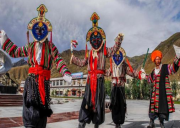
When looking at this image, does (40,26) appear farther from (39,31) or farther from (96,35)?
(96,35)

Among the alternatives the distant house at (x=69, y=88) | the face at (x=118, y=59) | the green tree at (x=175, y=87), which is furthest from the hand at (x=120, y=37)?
the distant house at (x=69, y=88)

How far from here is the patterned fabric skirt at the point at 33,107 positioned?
10.6ft

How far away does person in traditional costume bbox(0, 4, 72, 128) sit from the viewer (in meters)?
3.31

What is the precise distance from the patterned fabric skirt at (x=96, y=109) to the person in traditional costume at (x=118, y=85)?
3.28 feet

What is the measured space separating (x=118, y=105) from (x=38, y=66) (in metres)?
2.54

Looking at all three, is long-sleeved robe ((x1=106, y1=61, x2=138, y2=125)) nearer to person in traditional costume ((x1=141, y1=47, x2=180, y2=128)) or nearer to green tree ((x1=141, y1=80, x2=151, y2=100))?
person in traditional costume ((x1=141, y1=47, x2=180, y2=128))

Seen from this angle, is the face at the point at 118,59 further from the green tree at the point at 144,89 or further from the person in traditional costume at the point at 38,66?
the green tree at the point at 144,89

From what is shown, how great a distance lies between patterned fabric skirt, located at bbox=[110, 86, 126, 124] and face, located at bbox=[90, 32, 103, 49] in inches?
54.7

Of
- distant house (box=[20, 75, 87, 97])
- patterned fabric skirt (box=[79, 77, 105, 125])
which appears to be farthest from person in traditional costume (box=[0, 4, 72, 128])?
distant house (box=[20, 75, 87, 97])

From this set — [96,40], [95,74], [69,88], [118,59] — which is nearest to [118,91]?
[118,59]

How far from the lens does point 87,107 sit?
4.16 m

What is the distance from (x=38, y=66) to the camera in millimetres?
3492

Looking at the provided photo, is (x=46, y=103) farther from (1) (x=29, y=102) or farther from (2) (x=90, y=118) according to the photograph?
(2) (x=90, y=118)

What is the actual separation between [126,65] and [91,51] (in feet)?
5.07
